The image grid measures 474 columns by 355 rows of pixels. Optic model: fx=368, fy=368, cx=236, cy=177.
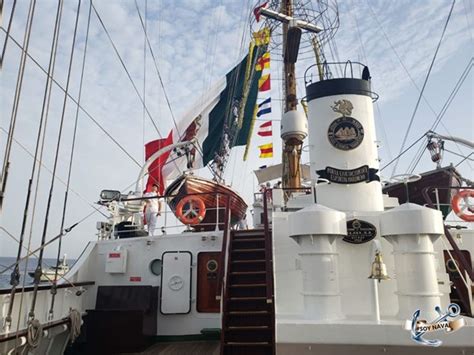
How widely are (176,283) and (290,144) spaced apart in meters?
3.79

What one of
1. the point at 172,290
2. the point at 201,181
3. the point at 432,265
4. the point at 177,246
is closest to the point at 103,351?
the point at 172,290

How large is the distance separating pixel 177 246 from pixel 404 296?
4.51 metres

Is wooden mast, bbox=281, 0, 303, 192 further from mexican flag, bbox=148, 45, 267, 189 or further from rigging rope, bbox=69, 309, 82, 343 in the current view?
rigging rope, bbox=69, 309, 82, 343

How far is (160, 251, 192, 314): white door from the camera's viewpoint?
716 cm

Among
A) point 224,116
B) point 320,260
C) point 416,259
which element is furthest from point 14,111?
point 224,116

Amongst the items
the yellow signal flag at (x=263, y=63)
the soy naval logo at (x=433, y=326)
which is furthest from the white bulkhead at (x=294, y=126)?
the yellow signal flag at (x=263, y=63)

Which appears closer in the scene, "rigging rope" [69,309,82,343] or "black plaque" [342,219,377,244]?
"black plaque" [342,219,377,244]

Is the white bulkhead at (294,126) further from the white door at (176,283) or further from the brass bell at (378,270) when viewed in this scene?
the brass bell at (378,270)

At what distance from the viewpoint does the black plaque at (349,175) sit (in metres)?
Answer: 5.58

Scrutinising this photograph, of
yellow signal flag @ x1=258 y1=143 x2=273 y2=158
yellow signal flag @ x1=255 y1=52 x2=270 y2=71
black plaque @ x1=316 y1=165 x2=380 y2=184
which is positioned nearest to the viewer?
black plaque @ x1=316 y1=165 x2=380 y2=184

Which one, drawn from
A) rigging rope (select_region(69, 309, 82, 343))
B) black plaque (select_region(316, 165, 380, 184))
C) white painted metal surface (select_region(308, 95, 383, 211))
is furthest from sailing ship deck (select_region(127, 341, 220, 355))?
black plaque (select_region(316, 165, 380, 184))

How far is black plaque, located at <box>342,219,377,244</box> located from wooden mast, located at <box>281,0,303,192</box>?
3.22 meters

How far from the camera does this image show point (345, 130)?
565 cm

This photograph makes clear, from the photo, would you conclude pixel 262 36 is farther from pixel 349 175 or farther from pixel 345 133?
pixel 349 175
